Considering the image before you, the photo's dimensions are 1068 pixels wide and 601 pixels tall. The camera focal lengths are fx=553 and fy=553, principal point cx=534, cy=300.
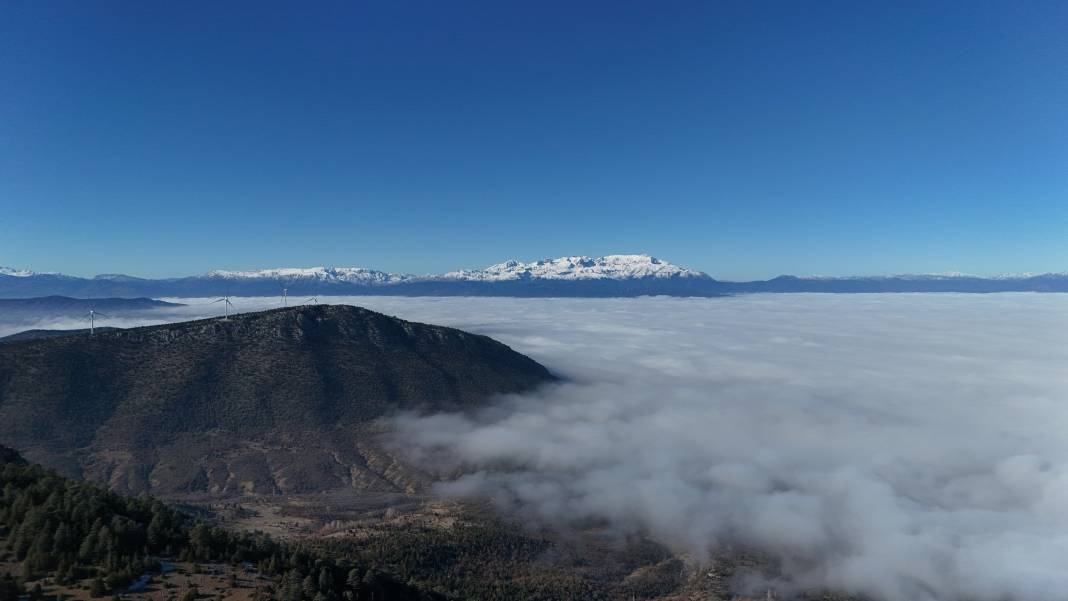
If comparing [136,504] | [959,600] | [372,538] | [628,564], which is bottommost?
[959,600]

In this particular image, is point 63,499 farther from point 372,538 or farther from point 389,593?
point 372,538

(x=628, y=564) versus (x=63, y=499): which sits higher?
(x=63, y=499)

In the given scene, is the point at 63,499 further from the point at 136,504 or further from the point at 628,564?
the point at 628,564

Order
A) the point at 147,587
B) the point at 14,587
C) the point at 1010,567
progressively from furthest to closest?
1. the point at 1010,567
2. the point at 147,587
3. the point at 14,587

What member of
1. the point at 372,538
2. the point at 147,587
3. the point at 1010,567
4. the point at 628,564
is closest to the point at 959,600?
the point at 1010,567

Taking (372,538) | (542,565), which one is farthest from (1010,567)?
(372,538)

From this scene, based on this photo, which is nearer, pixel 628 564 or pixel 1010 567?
pixel 628 564

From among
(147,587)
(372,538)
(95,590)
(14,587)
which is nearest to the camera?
(14,587)
